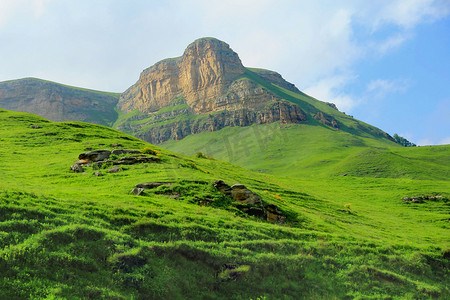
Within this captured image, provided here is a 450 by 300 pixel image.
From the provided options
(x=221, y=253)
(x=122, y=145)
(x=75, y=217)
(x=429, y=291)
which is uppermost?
(x=122, y=145)

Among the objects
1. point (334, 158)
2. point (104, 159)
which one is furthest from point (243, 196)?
point (334, 158)

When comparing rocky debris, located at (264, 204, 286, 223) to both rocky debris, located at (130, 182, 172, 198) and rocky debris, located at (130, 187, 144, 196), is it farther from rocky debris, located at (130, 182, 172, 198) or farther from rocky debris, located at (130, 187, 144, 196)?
rocky debris, located at (130, 187, 144, 196)

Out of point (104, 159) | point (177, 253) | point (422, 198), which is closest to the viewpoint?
point (177, 253)

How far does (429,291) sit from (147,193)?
20472mm

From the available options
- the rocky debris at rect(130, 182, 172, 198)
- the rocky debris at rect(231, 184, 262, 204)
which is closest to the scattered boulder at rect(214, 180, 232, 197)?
the rocky debris at rect(231, 184, 262, 204)

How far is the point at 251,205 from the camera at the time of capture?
23.3 m

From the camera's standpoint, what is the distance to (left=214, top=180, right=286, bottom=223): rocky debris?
23.0m

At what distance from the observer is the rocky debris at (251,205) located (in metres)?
23.0

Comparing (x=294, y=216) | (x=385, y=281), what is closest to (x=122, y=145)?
(x=294, y=216)

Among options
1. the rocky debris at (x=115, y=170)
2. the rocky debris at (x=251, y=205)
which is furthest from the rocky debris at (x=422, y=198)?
the rocky debris at (x=115, y=170)

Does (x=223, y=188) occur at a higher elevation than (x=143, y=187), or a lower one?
higher

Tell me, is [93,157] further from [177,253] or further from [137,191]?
[177,253]

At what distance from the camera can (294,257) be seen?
1536cm

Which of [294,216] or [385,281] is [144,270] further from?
[294,216]
